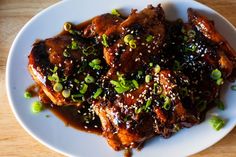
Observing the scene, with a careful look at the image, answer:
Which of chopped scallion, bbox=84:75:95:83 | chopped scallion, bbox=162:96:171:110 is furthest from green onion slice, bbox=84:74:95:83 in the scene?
chopped scallion, bbox=162:96:171:110

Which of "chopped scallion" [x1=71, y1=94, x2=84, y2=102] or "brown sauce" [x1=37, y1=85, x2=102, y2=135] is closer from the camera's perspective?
"chopped scallion" [x1=71, y1=94, x2=84, y2=102]

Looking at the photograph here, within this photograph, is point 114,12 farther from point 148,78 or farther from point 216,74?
point 216,74

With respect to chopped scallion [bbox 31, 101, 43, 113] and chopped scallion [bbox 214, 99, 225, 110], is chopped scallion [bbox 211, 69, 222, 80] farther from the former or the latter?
chopped scallion [bbox 31, 101, 43, 113]

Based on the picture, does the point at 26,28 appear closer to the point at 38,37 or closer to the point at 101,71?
Answer: the point at 38,37

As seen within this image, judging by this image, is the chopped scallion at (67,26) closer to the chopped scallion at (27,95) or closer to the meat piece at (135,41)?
the meat piece at (135,41)

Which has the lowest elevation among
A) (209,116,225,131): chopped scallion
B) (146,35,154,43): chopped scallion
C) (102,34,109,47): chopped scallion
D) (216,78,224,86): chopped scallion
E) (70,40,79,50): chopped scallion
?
(209,116,225,131): chopped scallion

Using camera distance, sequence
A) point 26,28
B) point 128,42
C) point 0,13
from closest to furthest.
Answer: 1. point 128,42
2. point 26,28
3. point 0,13

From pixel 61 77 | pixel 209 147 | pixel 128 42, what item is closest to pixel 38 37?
pixel 61 77
